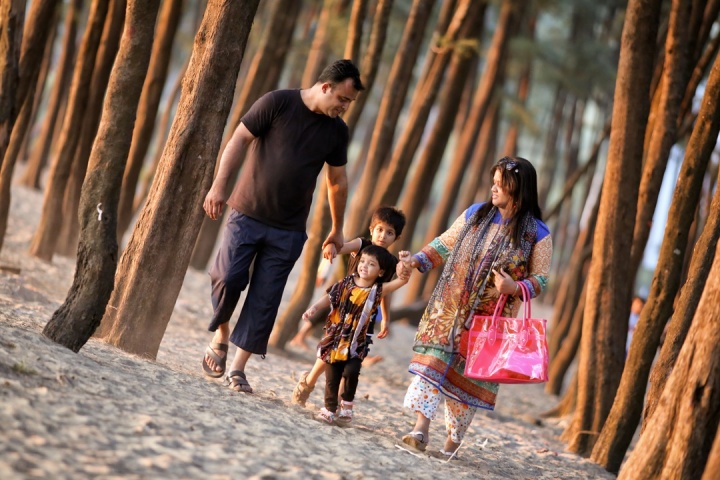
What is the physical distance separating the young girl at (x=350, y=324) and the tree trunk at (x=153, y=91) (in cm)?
632

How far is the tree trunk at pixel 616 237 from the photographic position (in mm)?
8266

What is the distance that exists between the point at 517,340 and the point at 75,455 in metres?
2.67

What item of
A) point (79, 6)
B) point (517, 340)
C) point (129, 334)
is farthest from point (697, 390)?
point (79, 6)

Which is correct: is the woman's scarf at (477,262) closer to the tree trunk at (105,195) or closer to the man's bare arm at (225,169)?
the man's bare arm at (225,169)

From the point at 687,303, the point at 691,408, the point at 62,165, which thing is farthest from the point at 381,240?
the point at 62,165

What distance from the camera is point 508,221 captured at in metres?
5.88

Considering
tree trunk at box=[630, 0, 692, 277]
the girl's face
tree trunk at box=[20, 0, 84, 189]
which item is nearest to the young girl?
the girl's face

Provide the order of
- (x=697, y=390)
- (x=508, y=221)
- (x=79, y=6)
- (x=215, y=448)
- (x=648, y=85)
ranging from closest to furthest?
(x=215, y=448) < (x=697, y=390) < (x=508, y=221) < (x=648, y=85) < (x=79, y=6)

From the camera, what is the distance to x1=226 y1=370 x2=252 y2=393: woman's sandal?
19.9ft

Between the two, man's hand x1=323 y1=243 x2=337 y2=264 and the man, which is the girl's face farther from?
the man

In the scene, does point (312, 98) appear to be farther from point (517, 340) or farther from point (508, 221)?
point (517, 340)

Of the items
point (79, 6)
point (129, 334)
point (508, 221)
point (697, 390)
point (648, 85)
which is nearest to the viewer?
point (697, 390)

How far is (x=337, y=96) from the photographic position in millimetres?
5871

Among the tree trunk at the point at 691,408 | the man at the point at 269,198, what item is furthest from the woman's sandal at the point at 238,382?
the tree trunk at the point at 691,408
